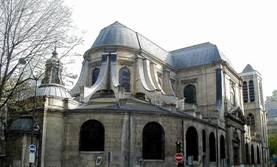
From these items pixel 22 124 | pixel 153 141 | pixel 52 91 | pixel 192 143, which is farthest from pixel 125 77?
pixel 22 124

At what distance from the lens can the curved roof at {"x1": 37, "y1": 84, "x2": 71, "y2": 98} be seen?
2702cm

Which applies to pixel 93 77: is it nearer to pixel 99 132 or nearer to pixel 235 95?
pixel 99 132

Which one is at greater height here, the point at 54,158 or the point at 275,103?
the point at 275,103

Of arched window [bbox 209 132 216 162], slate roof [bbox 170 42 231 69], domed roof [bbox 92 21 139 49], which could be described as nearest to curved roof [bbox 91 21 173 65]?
domed roof [bbox 92 21 139 49]

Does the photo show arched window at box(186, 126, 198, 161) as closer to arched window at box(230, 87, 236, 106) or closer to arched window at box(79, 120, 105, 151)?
arched window at box(79, 120, 105, 151)

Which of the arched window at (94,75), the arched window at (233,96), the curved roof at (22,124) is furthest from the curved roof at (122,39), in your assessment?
the curved roof at (22,124)

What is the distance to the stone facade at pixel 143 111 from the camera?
84.9ft

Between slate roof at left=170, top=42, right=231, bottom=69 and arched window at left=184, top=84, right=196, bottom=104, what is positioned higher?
slate roof at left=170, top=42, right=231, bottom=69

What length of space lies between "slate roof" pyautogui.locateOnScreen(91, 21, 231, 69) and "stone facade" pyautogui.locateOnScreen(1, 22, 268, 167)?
5.4 inches

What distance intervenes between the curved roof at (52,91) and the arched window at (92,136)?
3.13 metres

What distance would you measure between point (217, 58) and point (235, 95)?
256 inches

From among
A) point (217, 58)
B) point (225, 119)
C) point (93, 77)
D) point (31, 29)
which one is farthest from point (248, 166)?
point (31, 29)

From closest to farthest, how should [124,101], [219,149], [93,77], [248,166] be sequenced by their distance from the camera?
[124,101] < [219,149] < [93,77] < [248,166]

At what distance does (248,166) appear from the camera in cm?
4281
